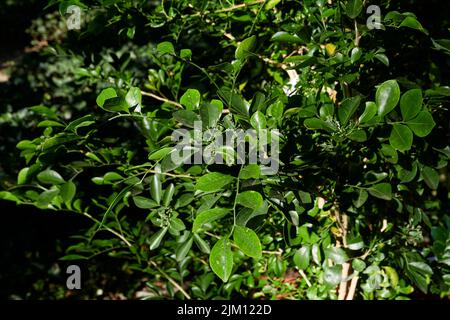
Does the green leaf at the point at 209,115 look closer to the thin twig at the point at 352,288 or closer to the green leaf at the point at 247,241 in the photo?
the green leaf at the point at 247,241

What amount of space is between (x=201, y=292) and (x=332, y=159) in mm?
1057

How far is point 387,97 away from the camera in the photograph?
1.01 m

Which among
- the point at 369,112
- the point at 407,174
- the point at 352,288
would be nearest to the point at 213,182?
the point at 369,112

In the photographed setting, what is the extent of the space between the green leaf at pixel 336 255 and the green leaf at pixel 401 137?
22.2 inches

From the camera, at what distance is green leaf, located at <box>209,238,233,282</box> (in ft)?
2.63

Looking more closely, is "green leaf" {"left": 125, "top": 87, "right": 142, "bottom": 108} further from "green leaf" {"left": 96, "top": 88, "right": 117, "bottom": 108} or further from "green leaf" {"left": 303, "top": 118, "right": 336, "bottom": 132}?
"green leaf" {"left": 303, "top": 118, "right": 336, "bottom": 132}

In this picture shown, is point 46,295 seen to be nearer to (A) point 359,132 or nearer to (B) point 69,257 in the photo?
(B) point 69,257

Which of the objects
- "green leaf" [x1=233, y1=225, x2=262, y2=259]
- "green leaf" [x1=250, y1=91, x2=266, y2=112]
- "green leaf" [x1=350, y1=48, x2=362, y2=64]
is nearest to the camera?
"green leaf" [x1=233, y1=225, x2=262, y2=259]

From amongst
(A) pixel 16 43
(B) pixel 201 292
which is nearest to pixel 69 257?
(B) pixel 201 292

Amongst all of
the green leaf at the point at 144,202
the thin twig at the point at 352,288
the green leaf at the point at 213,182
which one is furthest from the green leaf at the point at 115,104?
the thin twig at the point at 352,288

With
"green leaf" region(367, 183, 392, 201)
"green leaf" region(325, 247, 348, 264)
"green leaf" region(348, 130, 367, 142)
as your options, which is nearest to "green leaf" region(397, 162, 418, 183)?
"green leaf" region(367, 183, 392, 201)

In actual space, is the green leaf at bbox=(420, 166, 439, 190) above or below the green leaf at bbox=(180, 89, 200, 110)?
below

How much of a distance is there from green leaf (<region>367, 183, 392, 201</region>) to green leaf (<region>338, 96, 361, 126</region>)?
29 centimetres

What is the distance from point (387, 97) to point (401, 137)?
0.10 meters
